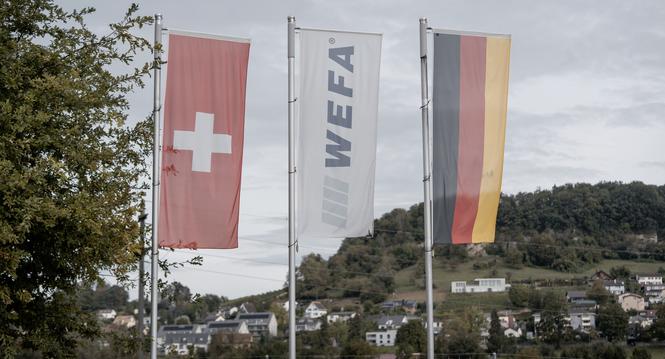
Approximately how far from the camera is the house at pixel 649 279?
14955cm

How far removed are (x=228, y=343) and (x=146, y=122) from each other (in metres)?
112

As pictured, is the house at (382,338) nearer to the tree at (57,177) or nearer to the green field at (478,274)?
the green field at (478,274)

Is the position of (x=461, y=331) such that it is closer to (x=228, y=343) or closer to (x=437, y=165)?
(x=228, y=343)

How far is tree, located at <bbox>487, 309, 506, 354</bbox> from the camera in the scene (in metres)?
117

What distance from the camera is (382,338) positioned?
127312 mm

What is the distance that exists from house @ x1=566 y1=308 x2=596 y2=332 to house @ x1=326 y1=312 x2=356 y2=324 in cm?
2884

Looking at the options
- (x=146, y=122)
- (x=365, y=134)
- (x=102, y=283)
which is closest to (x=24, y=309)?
(x=102, y=283)

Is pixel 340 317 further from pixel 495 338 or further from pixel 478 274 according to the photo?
pixel 495 338

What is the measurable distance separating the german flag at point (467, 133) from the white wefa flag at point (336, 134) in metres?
1.13

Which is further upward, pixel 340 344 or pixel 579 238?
pixel 579 238

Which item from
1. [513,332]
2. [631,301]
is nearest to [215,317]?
[513,332]

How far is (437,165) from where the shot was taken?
1738 cm

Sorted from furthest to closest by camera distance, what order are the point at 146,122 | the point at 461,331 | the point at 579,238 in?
the point at 579,238 < the point at 461,331 < the point at 146,122

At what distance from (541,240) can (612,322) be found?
30362 millimetres
